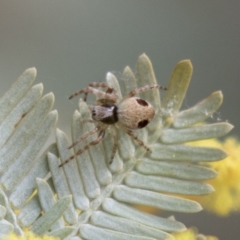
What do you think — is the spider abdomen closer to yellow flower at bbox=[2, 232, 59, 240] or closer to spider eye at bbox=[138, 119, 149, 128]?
spider eye at bbox=[138, 119, 149, 128]

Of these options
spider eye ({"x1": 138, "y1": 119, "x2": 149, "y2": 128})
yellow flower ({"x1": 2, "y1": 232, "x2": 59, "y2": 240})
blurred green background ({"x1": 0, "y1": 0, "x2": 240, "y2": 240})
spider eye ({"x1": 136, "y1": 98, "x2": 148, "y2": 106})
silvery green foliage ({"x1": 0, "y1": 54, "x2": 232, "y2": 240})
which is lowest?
yellow flower ({"x1": 2, "y1": 232, "x2": 59, "y2": 240})

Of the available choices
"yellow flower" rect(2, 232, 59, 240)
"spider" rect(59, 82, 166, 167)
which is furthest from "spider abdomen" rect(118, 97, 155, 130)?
"yellow flower" rect(2, 232, 59, 240)

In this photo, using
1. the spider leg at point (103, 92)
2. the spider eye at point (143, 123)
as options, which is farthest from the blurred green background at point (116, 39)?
the spider eye at point (143, 123)

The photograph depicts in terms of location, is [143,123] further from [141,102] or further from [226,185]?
[226,185]

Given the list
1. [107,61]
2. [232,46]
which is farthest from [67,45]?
[232,46]

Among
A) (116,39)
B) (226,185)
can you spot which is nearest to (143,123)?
(226,185)

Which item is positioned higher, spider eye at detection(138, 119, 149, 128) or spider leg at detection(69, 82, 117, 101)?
spider leg at detection(69, 82, 117, 101)

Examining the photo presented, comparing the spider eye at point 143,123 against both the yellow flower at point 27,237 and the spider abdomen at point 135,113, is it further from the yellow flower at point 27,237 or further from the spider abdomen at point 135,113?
the yellow flower at point 27,237
